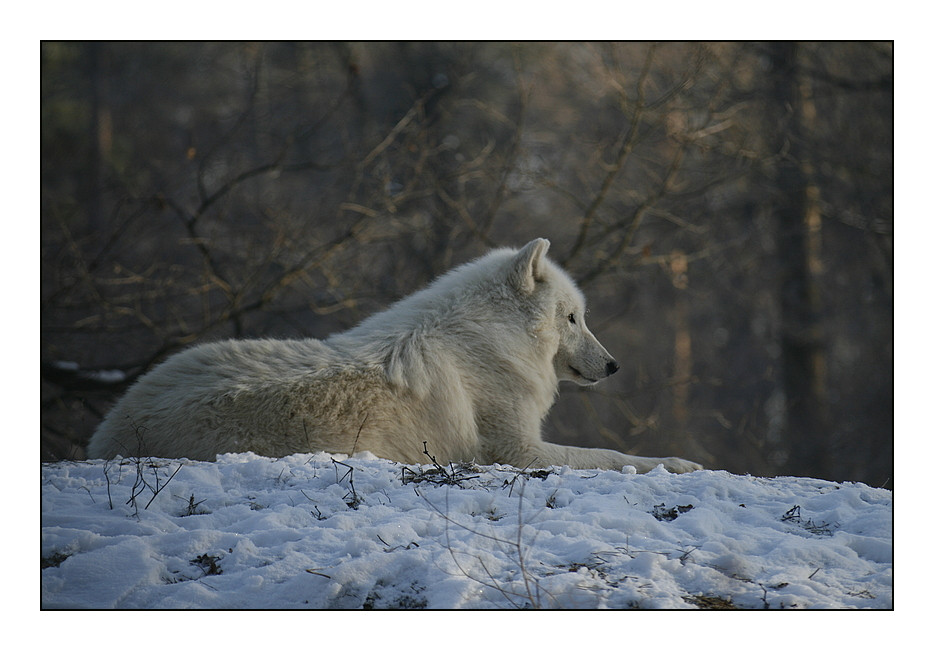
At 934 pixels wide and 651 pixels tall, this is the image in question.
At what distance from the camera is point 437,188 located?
920 centimetres

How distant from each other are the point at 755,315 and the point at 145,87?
39.4 feet

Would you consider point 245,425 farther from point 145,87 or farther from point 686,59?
point 145,87

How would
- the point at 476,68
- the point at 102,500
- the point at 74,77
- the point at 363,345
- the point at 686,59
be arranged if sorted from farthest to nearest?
1. the point at 476,68
2. the point at 686,59
3. the point at 74,77
4. the point at 363,345
5. the point at 102,500

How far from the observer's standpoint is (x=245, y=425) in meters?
4.29

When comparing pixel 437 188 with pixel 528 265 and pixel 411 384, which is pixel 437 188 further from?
pixel 411 384

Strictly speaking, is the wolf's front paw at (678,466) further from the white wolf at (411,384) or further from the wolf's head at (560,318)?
the wolf's head at (560,318)

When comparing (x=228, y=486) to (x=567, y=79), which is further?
(x=567, y=79)

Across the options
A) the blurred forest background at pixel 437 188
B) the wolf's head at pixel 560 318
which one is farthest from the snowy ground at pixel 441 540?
the blurred forest background at pixel 437 188

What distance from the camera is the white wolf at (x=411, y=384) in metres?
4.30

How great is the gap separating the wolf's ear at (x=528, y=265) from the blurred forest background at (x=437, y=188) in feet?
6.70

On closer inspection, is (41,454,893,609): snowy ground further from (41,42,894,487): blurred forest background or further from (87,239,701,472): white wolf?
(41,42,894,487): blurred forest background

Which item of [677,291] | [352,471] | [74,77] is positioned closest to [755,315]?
[677,291]

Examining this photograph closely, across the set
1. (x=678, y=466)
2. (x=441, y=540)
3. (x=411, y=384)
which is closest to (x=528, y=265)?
(x=411, y=384)

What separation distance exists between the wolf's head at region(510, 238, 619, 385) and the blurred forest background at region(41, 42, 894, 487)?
80.8 inches
